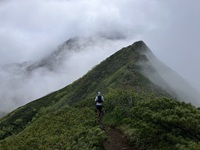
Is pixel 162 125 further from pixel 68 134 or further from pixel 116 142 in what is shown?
pixel 68 134

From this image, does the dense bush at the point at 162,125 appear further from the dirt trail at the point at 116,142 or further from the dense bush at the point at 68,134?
the dense bush at the point at 68,134

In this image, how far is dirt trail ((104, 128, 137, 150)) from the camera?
95.1ft

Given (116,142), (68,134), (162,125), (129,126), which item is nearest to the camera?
(162,125)

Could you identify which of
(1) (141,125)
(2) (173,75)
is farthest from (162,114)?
(2) (173,75)

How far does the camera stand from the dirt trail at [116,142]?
2900 centimetres

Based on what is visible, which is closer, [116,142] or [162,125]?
[162,125]

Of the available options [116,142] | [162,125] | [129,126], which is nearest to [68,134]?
[129,126]

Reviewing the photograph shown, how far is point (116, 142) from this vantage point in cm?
3059

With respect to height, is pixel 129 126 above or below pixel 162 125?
above

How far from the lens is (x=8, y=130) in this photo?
91.2 m

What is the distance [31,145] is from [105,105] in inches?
484

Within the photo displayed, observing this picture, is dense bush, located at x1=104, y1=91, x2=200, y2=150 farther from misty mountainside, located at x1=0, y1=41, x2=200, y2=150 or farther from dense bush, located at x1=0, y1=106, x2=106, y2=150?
dense bush, located at x1=0, y1=106, x2=106, y2=150

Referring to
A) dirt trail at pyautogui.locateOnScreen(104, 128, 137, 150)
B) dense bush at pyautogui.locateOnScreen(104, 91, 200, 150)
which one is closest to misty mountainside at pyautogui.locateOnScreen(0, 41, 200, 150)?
dense bush at pyautogui.locateOnScreen(104, 91, 200, 150)

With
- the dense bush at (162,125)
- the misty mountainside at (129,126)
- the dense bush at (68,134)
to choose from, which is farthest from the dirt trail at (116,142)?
the dense bush at (68,134)
